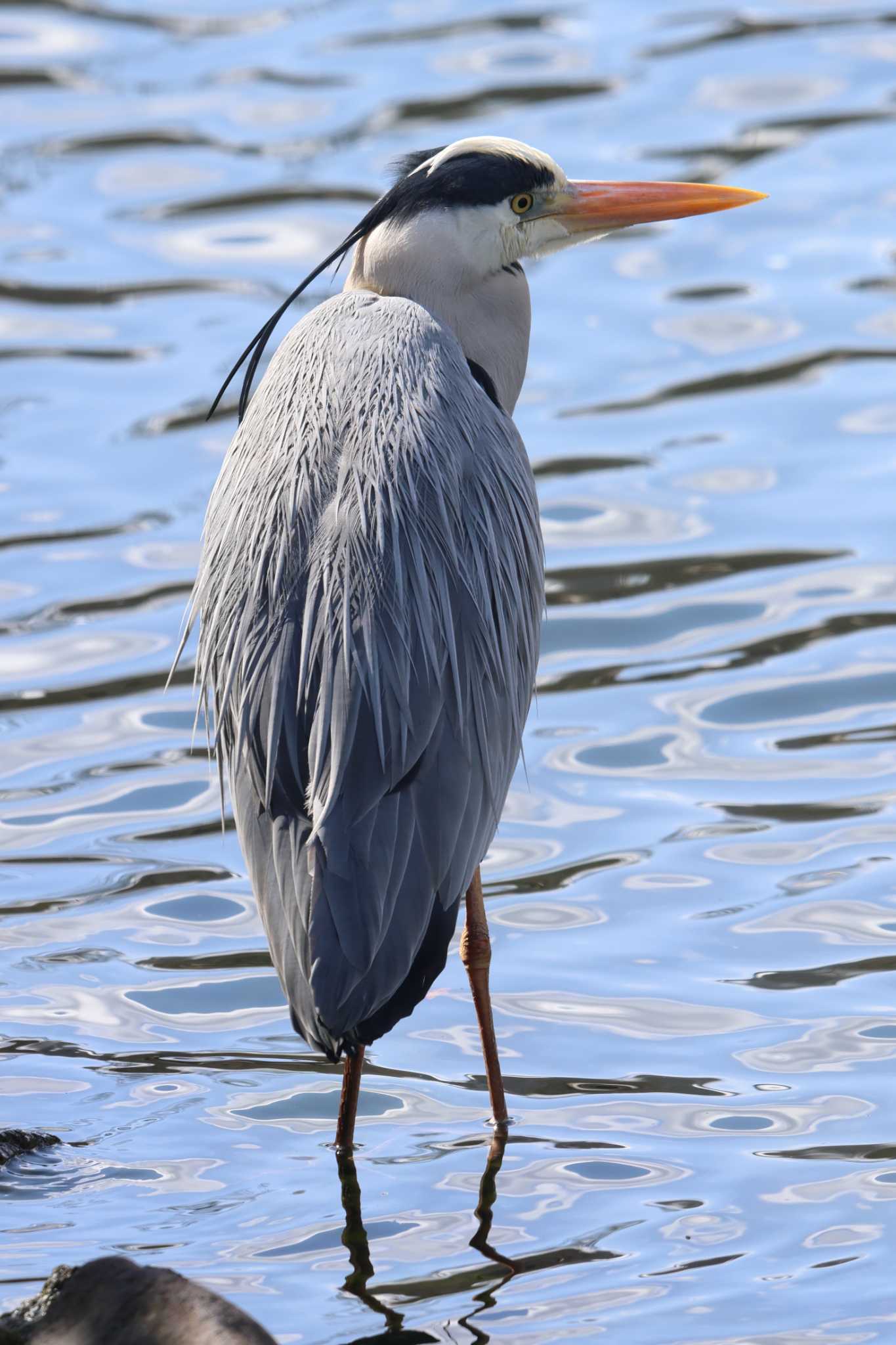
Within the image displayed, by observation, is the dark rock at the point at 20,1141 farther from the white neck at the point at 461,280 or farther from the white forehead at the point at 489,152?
the white forehead at the point at 489,152

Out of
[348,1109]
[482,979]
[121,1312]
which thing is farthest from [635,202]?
[121,1312]

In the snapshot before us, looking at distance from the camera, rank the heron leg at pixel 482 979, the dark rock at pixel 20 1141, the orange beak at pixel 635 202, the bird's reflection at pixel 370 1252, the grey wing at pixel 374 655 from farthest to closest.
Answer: the orange beak at pixel 635 202, the heron leg at pixel 482 979, the dark rock at pixel 20 1141, the grey wing at pixel 374 655, the bird's reflection at pixel 370 1252

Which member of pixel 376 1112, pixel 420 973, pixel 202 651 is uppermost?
pixel 202 651

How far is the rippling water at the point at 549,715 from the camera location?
12.4 feet

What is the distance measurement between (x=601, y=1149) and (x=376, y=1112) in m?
0.48

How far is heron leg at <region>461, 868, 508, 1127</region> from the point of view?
13.6 feet

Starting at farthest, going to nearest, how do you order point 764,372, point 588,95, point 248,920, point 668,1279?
point 588,95, point 764,372, point 248,920, point 668,1279

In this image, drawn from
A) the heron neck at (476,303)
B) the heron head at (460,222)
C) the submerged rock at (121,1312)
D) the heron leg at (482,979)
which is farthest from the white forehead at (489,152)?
the submerged rock at (121,1312)

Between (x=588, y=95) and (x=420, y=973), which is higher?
(x=588, y=95)

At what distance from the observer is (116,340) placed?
347 inches

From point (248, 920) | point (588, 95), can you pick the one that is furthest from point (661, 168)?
point (248, 920)

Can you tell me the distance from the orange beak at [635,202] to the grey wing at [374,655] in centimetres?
69

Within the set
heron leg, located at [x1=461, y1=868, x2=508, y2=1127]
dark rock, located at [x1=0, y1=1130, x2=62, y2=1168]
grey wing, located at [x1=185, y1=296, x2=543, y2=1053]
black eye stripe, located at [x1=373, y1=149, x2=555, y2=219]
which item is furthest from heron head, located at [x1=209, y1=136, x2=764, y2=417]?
dark rock, located at [x1=0, y1=1130, x2=62, y2=1168]

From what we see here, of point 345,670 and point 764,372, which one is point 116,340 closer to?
point 764,372
